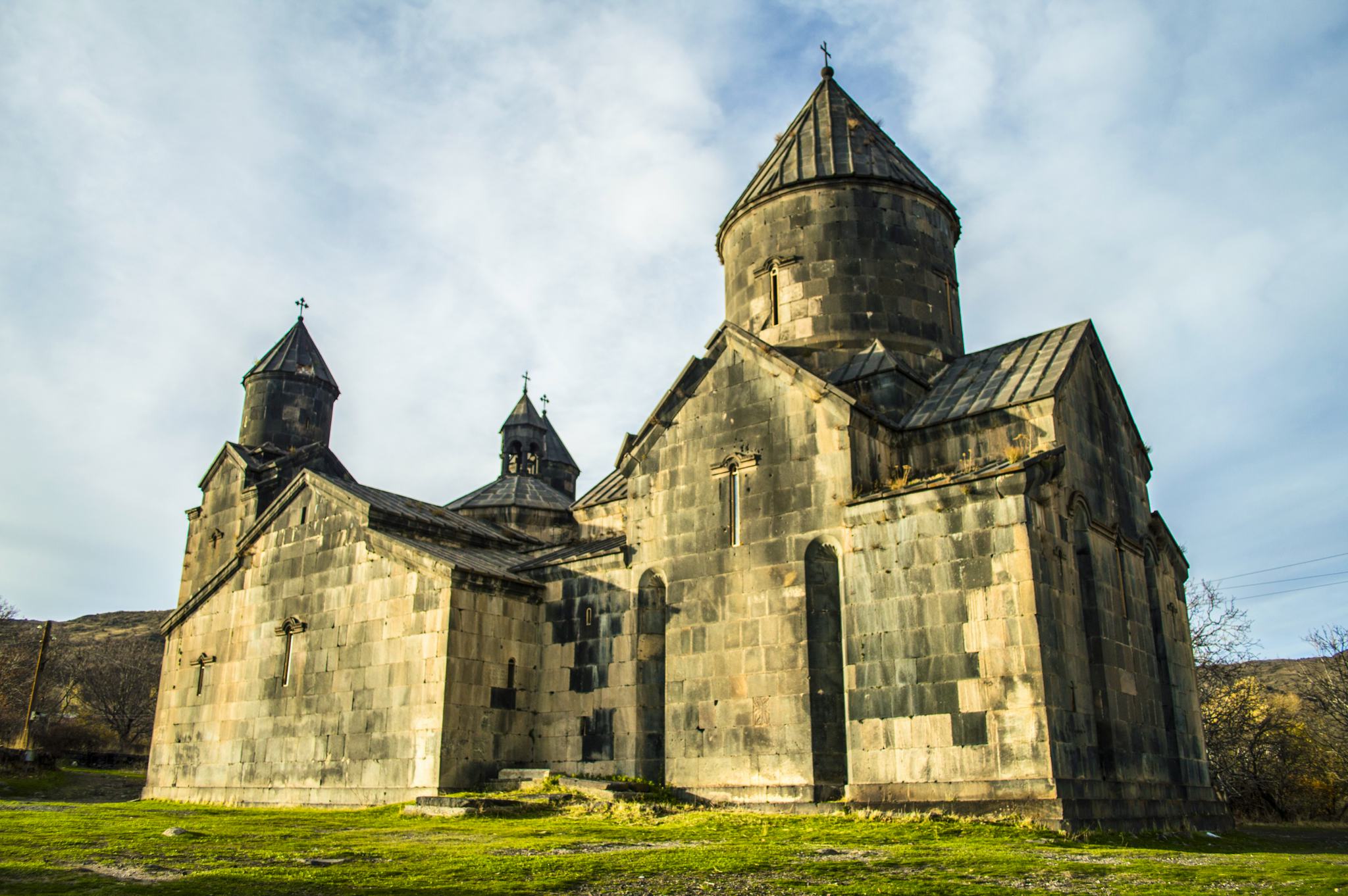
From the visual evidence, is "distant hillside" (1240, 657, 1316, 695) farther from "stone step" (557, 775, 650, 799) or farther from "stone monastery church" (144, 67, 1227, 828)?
"stone step" (557, 775, 650, 799)

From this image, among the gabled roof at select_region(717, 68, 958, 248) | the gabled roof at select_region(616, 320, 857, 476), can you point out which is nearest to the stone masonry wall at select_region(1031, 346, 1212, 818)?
the gabled roof at select_region(616, 320, 857, 476)

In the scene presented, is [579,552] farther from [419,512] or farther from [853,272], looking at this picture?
[853,272]

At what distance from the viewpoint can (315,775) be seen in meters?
15.9

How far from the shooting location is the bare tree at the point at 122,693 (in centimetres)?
4194

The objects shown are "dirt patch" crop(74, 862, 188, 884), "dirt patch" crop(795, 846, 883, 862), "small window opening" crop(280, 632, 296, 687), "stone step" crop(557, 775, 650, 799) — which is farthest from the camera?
"small window opening" crop(280, 632, 296, 687)

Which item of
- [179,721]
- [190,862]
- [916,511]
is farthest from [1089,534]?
[179,721]

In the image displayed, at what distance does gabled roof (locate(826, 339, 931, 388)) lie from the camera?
592 inches

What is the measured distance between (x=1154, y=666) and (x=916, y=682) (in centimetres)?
473

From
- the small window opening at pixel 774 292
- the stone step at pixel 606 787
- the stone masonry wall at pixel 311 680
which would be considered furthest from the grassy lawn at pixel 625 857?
the small window opening at pixel 774 292

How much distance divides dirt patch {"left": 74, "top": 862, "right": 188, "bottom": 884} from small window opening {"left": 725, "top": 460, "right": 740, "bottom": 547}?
8194 millimetres

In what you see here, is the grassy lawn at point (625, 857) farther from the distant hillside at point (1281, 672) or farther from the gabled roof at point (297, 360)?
the distant hillside at point (1281, 672)

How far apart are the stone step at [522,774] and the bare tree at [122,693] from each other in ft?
109

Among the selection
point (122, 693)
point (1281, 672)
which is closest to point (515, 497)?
point (122, 693)

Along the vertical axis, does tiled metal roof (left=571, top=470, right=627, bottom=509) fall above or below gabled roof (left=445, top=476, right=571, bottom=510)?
below
